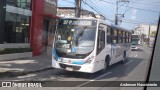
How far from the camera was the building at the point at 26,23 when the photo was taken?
17380mm

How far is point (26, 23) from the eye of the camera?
2008 centimetres

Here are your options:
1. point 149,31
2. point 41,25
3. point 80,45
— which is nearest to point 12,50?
point 41,25

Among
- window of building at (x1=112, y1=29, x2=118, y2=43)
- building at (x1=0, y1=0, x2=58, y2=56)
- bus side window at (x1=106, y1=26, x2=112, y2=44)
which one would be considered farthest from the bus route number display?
building at (x1=0, y1=0, x2=58, y2=56)

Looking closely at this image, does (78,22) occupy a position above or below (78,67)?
above


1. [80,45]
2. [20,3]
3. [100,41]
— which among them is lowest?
[80,45]

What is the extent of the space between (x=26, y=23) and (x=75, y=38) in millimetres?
8878

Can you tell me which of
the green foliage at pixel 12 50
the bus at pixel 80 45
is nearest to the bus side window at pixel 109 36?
the bus at pixel 80 45

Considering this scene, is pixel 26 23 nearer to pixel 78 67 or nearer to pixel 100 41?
pixel 100 41

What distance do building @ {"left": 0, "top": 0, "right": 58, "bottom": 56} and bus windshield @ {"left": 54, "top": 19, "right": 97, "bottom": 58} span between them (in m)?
5.73

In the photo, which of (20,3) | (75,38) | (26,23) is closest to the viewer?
(75,38)

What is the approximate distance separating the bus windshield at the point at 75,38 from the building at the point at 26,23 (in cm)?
573

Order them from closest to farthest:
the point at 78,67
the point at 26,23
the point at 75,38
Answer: the point at 78,67 → the point at 75,38 → the point at 26,23

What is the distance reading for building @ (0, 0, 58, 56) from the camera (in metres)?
17.4

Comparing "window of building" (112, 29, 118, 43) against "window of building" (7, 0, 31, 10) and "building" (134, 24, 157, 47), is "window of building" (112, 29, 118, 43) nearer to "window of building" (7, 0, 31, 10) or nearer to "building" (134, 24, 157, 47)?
"building" (134, 24, 157, 47)
